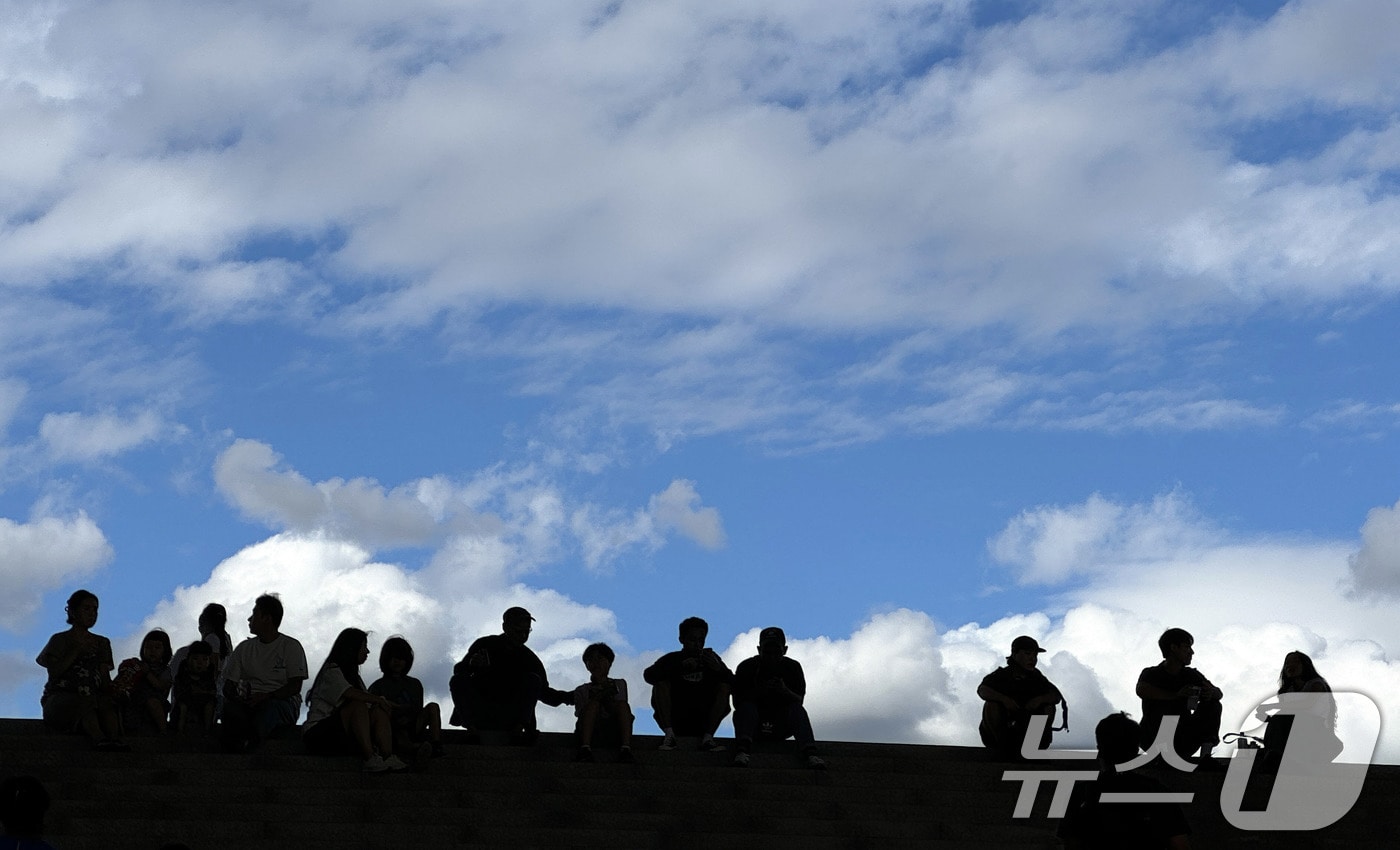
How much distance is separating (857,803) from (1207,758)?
130 inches

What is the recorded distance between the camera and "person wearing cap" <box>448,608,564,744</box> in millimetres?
14516

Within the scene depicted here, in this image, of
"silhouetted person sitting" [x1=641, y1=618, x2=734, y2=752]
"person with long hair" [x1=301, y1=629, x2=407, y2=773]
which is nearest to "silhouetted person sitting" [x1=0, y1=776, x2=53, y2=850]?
"person with long hair" [x1=301, y1=629, x2=407, y2=773]

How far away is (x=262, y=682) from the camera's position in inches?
531

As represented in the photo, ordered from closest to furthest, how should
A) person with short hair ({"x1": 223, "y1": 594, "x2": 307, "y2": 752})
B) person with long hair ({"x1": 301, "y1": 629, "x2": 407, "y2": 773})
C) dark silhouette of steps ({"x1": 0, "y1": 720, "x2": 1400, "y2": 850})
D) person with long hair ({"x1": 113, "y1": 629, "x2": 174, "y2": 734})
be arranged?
dark silhouette of steps ({"x1": 0, "y1": 720, "x2": 1400, "y2": 850})
person with long hair ({"x1": 301, "y1": 629, "x2": 407, "y2": 773})
person with short hair ({"x1": 223, "y1": 594, "x2": 307, "y2": 752})
person with long hair ({"x1": 113, "y1": 629, "x2": 174, "y2": 734})

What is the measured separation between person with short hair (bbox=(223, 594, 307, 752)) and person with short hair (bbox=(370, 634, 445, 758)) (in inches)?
27.3

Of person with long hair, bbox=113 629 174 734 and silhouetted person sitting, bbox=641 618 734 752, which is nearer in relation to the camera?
person with long hair, bbox=113 629 174 734

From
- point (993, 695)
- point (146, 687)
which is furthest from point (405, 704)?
point (993, 695)

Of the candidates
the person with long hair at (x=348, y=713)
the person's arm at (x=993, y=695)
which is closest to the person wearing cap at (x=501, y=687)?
the person with long hair at (x=348, y=713)

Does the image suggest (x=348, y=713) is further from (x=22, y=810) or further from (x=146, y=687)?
(x=22, y=810)

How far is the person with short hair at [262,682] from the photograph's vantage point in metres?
13.4

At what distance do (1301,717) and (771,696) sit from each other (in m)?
4.46

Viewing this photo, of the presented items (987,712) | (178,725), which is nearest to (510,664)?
(178,725)

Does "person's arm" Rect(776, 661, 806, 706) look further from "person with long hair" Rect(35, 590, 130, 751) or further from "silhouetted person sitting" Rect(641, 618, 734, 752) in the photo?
"person with long hair" Rect(35, 590, 130, 751)

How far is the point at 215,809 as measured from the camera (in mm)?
12227
